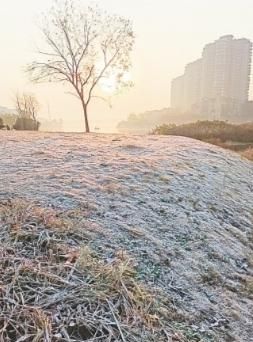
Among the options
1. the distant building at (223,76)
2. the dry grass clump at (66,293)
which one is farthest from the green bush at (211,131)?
the dry grass clump at (66,293)

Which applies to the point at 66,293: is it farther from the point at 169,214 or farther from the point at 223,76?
the point at 223,76

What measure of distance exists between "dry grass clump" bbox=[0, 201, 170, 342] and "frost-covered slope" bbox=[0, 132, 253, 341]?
0.21 meters

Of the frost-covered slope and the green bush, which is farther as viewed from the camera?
the green bush

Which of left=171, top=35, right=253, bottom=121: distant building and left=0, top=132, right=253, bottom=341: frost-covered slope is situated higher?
left=171, top=35, right=253, bottom=121: distant building

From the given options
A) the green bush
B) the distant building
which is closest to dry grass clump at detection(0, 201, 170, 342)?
the green bush

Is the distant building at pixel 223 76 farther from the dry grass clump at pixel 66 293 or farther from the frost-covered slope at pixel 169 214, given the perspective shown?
the dry grass clump at pixel 66 293

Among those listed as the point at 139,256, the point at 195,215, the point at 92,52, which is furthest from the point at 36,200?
the point at 92,52

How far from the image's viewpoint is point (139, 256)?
2.52m

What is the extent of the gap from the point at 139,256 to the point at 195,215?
125 cm

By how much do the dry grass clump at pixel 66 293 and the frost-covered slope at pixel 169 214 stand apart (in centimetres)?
21

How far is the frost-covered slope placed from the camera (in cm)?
232

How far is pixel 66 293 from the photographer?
1905 millimetres

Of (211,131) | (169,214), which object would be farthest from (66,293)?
(211,131)

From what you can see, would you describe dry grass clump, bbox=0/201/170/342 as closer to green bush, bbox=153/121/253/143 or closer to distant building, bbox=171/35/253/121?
green bush, bbox=153/121/253/143
